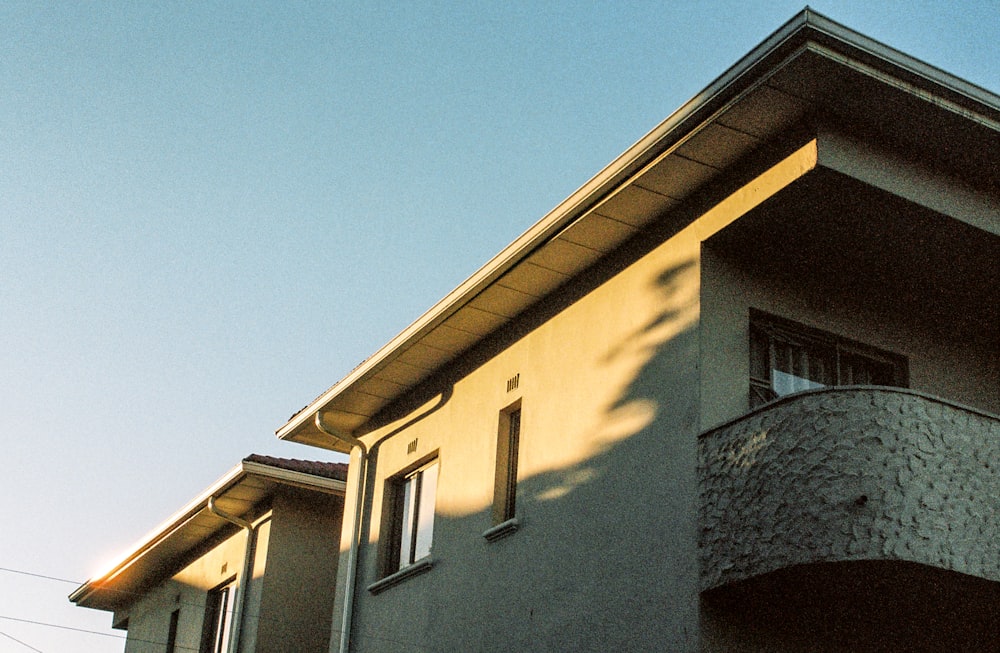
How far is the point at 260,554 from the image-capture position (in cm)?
1967

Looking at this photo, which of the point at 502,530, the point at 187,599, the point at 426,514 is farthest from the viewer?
the point at 187,599

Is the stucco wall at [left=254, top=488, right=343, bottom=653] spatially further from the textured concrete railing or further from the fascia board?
the textured concrete railing

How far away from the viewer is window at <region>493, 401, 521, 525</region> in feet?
49.2

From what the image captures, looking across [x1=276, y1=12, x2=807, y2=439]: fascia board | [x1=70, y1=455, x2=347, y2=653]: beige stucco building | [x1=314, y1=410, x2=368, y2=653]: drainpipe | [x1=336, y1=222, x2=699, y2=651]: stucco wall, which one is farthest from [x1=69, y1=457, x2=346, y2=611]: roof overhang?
[x1=336, y1=222, x2=699, y2=651]: stucco wall

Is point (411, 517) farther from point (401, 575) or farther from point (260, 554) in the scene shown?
point (260, 554)

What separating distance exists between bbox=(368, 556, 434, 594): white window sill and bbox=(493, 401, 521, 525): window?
1.32m

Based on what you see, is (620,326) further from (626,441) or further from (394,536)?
(394,536)

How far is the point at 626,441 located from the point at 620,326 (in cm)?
123

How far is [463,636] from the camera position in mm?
14688

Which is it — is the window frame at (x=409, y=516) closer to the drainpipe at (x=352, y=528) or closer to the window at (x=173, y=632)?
the drainpipe at (x=352, y=528)

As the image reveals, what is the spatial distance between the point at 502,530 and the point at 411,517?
9.38 ft

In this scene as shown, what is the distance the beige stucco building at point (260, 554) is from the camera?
19.1 m

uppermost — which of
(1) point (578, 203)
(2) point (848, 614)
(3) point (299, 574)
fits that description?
(1) point (578, 203)

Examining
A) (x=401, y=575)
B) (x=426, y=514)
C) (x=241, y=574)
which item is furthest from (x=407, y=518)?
(x=241, y=574)
